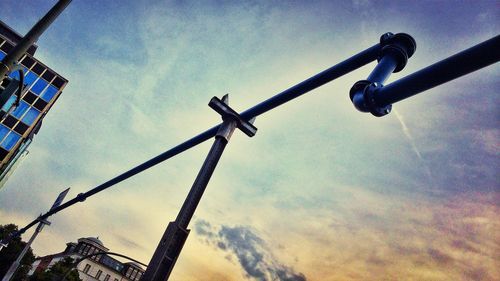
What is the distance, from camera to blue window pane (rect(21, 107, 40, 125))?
38787 millimetres

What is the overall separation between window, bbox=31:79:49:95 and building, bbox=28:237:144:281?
141ft

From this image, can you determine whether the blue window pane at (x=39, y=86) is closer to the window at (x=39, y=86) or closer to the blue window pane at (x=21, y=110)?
the window at (x=39, y=86)

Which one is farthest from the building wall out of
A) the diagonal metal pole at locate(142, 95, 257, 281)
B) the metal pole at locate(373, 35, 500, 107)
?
the metal pole at locate(373, 35, 500, 107)

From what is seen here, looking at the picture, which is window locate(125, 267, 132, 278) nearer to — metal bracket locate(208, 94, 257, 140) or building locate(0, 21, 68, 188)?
building locate(0, 21, 68, 188)

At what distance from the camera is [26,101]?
39.0 m

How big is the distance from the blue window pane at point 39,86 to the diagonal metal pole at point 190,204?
44536 mm

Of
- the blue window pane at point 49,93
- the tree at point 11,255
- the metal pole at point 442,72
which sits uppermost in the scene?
the blue window pane at point 49,93

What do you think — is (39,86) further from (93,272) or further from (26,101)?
(93,272)

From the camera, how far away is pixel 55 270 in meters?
50.3

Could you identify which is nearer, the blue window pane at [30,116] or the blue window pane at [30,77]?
the blue window pane at [30,116]

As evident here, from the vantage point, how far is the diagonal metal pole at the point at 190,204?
5.38 m

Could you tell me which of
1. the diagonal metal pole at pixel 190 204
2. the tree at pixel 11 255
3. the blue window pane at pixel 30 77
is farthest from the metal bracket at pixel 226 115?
the tree at pixel 11 255

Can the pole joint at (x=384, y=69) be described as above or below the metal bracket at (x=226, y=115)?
below

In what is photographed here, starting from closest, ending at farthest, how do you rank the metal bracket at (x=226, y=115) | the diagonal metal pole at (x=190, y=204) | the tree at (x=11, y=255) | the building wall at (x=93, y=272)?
the diagonal metal pole at (x=190, y=204)
the metal bracket at (x=226, y=115)
the tree at (x=11, y=255)
the building wall at (x=93, y=272)
